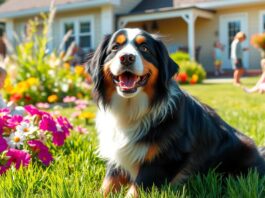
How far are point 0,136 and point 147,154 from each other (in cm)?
119

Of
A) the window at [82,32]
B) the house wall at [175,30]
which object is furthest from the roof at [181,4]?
the window at [82,32]

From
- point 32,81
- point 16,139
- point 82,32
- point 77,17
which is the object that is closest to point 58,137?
point 16,139

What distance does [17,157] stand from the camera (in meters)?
3.36

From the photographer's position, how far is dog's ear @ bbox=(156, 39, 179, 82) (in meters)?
3.03

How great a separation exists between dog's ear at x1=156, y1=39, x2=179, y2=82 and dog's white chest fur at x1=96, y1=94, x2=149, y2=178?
21 cm

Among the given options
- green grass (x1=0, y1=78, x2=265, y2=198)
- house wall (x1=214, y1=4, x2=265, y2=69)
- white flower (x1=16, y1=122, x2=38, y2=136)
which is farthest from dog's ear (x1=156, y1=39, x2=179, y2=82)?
house wall (x1=214, y1=4, x2=265, y2=69)

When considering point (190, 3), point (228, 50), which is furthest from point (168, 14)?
point (228, 50)

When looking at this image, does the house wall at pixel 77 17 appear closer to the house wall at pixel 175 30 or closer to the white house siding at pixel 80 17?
the white house siding at pixel 80 17

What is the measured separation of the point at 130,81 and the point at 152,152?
1.72 feet

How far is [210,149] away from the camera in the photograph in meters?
3.25

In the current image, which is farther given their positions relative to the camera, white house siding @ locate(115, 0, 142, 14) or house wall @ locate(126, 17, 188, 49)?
white house siding @ locate(115, 0, 142, 14)

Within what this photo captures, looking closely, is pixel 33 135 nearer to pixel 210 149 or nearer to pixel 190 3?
pixel 210 149

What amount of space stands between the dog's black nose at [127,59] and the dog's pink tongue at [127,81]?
0.14 m

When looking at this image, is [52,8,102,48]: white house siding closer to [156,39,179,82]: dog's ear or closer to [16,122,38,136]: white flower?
[16,122,38,136]: white flower
